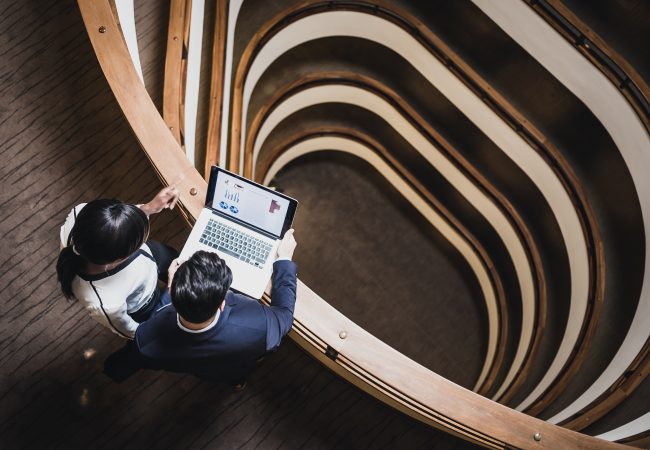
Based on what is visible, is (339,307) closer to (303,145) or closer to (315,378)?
(303,145)

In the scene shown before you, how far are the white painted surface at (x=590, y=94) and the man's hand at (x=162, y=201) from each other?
426 cm

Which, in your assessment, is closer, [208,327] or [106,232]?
[106,232]

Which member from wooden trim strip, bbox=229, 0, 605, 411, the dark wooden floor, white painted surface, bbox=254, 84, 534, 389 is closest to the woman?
the dark wooden floor

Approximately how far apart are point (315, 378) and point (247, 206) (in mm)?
1117

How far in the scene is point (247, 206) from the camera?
2.73m

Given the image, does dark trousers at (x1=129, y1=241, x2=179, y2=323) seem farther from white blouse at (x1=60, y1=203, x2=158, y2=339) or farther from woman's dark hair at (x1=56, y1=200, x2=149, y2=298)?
woman's dark hair at (x1=56, y1=200, x2=149, y2=298)

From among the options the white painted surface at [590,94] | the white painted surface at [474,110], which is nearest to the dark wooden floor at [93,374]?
the white painted surface at [474,110]

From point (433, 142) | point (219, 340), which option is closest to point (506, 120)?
point (433, 142)

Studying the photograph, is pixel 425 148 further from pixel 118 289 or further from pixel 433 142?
pixel 118 289

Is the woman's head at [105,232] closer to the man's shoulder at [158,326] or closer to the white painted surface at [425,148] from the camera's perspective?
the man's shoulder at [158,326]

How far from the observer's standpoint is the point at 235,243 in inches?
108

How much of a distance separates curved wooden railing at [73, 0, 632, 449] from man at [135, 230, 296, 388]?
0.28 m

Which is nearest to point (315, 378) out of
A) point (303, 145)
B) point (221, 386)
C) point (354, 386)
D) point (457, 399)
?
point (354, 386)

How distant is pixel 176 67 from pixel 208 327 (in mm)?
2005
